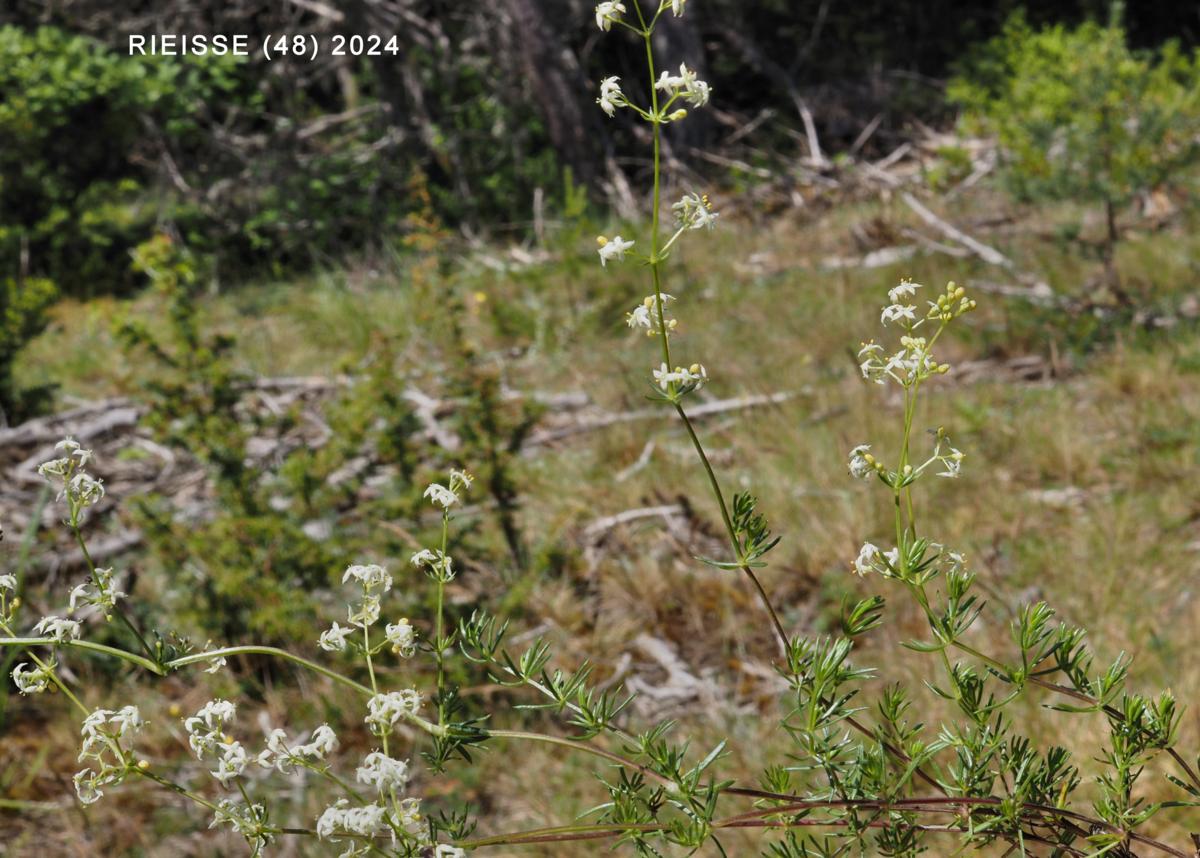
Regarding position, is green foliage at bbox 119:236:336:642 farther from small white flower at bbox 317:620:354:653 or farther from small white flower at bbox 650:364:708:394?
small white flower at bbox 650:364:708:394

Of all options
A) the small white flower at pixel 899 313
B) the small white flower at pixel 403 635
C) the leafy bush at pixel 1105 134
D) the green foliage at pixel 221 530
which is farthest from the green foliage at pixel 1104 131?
the small white flower at pixel 403 635

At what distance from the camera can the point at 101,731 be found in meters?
0.96

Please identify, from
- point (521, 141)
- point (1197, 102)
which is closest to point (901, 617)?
point (1197, 102)

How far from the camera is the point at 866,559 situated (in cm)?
107

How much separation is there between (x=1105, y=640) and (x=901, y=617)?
611 millimetres

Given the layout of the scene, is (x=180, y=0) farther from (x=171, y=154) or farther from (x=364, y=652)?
(x=364, y=652)

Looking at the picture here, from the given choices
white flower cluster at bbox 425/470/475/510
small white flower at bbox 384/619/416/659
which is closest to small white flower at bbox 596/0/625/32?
white flower cluster at bbox 425/470/475/510

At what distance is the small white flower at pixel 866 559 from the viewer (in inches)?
40.2

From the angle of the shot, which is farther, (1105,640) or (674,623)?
(674,623)

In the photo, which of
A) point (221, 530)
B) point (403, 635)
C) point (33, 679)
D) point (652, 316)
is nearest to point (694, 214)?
point (652, 316)

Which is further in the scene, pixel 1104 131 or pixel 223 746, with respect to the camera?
pixel 1104 131

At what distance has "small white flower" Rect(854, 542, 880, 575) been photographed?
1.02 meters

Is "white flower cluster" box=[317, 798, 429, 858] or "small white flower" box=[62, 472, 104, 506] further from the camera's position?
"small white flower" box=[62, 472, 104, 506]

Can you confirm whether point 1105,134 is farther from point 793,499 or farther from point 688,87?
point 688,87
